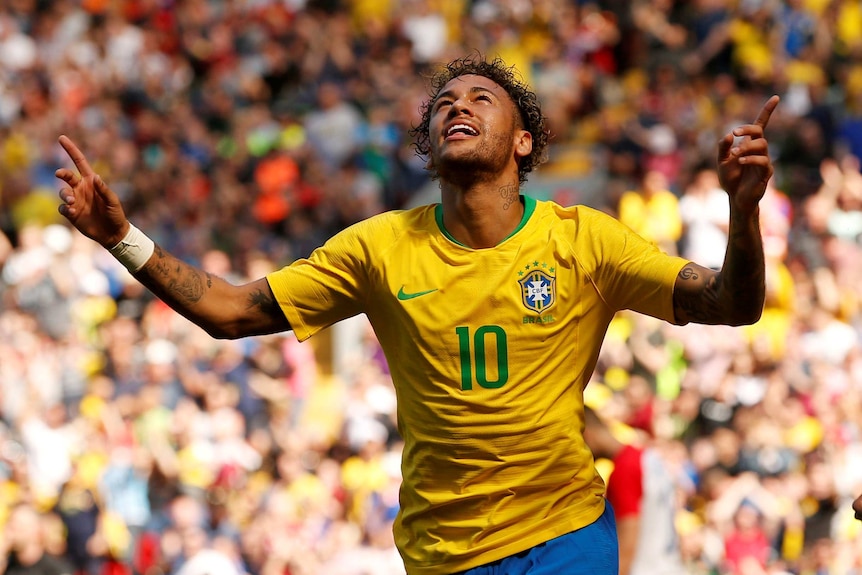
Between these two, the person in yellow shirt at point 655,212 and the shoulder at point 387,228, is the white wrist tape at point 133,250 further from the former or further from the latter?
the person in yellow shirt at point 655,212

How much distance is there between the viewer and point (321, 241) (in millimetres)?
16766

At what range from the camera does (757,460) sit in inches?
487

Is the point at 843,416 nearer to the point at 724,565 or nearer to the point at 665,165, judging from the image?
the point at 724,565

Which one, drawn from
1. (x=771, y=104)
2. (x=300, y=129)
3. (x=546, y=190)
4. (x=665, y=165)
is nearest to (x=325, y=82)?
(x=300, y=129)

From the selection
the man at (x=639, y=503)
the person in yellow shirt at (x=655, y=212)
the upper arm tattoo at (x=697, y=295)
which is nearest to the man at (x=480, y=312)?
the upper arm tattoo at (x=697, y=295)

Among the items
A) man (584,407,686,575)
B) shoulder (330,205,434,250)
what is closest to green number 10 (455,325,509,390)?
shoulder (330,205,434,250)

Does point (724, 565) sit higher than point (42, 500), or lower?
lower

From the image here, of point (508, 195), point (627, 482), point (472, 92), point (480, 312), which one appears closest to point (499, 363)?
point (480, 312)

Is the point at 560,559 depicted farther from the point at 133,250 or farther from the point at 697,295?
the point at 133,250

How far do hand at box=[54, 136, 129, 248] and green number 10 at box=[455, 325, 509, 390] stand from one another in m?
1.26

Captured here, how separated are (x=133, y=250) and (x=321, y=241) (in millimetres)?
11355

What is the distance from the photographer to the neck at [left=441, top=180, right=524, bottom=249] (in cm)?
546

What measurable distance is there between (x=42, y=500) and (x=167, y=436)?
1.31 metres

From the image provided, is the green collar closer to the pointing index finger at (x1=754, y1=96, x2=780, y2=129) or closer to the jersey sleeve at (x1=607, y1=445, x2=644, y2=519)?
the pointing index finger at (x1=754, y1=96, x2=780, y2=129)
